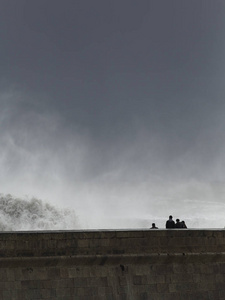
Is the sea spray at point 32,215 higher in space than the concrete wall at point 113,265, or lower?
higher

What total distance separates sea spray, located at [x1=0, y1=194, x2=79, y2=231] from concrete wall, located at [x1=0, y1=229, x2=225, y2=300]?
23.2 metres

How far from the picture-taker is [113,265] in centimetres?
1443

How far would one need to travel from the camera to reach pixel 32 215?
40156 millimetres

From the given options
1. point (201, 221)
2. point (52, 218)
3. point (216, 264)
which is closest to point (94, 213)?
point (201, 221)

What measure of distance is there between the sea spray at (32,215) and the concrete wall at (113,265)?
23.2 metres

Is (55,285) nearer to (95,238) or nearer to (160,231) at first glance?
(95,238)

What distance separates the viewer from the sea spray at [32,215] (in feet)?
124

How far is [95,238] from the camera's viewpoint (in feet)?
47.0

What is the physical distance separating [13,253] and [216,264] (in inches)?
216

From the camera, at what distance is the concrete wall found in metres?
13.7

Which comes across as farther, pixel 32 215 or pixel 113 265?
pixel 32 215

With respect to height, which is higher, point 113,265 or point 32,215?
point 32,215

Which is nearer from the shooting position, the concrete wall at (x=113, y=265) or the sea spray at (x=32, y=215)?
the concrete wall at (x=113, y=265)

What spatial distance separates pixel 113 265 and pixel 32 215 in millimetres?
26415
